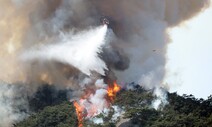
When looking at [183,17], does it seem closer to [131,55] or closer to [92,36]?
[131,55]

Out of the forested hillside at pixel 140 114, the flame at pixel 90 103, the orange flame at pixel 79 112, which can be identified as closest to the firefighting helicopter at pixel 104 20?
the flame at pixel 90 103

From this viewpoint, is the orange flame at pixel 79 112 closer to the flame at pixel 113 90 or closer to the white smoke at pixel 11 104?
the flame at pixel 113 90

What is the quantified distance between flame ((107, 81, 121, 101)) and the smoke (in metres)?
2.34

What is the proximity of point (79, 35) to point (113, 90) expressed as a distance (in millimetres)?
15152

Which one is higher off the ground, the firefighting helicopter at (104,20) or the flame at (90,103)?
the firefighting helicopter at (104,20)

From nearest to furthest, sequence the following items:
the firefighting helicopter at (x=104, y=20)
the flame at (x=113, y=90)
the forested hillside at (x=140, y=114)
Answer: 1. the forested hillside at (x=140, y=114)
2. the firefighting helicopter at (x=104, y=20)
3. the flame at (x=113, y=90)

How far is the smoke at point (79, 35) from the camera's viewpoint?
234 ft

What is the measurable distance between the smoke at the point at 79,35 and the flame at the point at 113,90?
7.69 ft

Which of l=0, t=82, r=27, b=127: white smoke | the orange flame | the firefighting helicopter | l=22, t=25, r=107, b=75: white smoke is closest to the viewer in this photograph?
the firefighting helicopter

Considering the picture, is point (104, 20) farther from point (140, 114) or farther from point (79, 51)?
point (140, 114)

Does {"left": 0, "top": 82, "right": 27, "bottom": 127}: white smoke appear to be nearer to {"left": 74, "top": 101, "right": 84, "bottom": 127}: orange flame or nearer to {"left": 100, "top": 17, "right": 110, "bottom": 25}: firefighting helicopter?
{"left": 74, "top": 101, "right": 84, "bottom": 127}: orange flame

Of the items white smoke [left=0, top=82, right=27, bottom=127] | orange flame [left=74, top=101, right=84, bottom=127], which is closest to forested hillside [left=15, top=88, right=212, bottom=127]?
orange flame [left=74, top=101, right=84, bottom=127]

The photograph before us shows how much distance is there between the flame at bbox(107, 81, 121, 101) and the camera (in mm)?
81887

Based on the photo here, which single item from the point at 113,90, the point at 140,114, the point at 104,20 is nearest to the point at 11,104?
the point at 113,90
